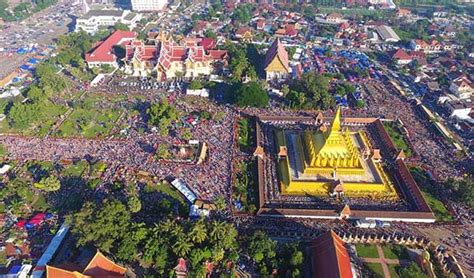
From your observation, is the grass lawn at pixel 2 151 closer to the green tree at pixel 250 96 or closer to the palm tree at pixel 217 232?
the palm tree at pixel 217 232

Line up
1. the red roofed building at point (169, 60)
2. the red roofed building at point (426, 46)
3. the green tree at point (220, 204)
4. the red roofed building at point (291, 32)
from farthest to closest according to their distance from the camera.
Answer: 1. the red roofed building at point (291, 32)
2. the red roofed building at point (426, 46)
3. the red roofed building at point (169, 60)
4. the green tree at point (220, 204)

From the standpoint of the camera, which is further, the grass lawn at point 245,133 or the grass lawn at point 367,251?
the grass lawn at point 245,133

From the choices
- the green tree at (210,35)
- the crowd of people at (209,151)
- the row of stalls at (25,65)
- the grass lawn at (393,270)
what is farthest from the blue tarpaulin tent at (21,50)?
the grass lawn at (393,270)

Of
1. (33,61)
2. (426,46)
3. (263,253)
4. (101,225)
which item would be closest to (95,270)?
(101,225)

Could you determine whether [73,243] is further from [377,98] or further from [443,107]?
[443,107]

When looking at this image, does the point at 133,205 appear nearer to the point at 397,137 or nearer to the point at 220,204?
the point at 220,204

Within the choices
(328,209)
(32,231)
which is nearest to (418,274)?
(328,209)
